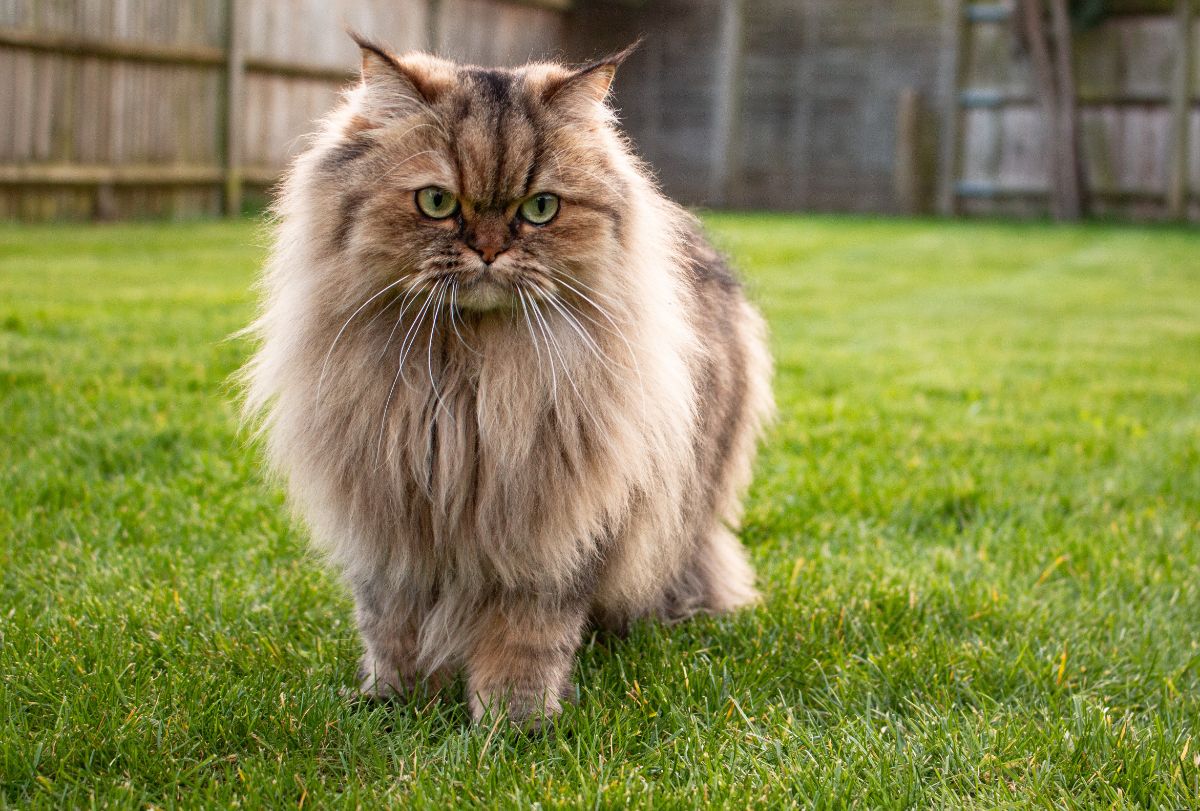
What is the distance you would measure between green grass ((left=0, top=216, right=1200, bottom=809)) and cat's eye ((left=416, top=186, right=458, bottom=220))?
0.86 meters

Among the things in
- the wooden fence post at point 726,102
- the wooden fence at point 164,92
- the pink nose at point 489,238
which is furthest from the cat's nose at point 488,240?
the wooden fence post at point 726,102

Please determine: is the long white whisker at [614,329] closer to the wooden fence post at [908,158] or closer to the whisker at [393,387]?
the whisker at [393,387]

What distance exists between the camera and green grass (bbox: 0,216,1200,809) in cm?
177

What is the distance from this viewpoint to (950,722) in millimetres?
1955

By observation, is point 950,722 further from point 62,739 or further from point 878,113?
point 878,113

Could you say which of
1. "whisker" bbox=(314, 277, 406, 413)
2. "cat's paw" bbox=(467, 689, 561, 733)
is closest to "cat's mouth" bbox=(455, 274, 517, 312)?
"whisker" bbox=(314, 277, 406, 413)

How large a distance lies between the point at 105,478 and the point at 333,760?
1.71 meters

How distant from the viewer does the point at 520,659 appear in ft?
6.44

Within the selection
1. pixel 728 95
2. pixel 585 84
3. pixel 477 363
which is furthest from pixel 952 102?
pixel 477 363

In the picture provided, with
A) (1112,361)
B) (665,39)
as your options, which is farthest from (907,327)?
(665,39)

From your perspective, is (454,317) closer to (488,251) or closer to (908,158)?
(488,251)

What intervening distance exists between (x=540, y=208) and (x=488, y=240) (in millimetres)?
125

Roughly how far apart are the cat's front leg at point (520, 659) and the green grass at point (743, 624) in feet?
0.18

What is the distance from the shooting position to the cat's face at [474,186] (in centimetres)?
176
